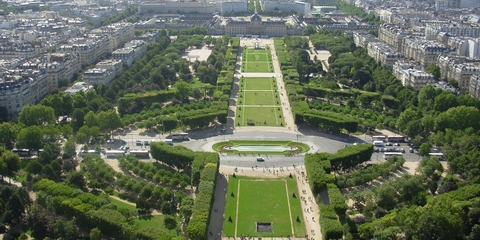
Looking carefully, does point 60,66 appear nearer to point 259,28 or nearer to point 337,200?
point 337,200

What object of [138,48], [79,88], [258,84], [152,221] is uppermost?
[138,48]

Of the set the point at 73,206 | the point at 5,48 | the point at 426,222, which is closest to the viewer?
the point at 426,222

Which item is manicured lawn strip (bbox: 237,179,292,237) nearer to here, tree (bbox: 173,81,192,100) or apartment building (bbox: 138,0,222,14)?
tree (bbox: 173,81,192,100)

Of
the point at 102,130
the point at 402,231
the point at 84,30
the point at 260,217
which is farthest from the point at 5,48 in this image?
the point at 402,231

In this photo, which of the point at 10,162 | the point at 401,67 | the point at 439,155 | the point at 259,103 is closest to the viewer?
the point at 10,162

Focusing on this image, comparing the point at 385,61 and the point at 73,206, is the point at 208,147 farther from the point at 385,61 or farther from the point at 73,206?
the point at 385,61

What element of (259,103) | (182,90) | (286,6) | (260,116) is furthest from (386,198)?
(286,6)
